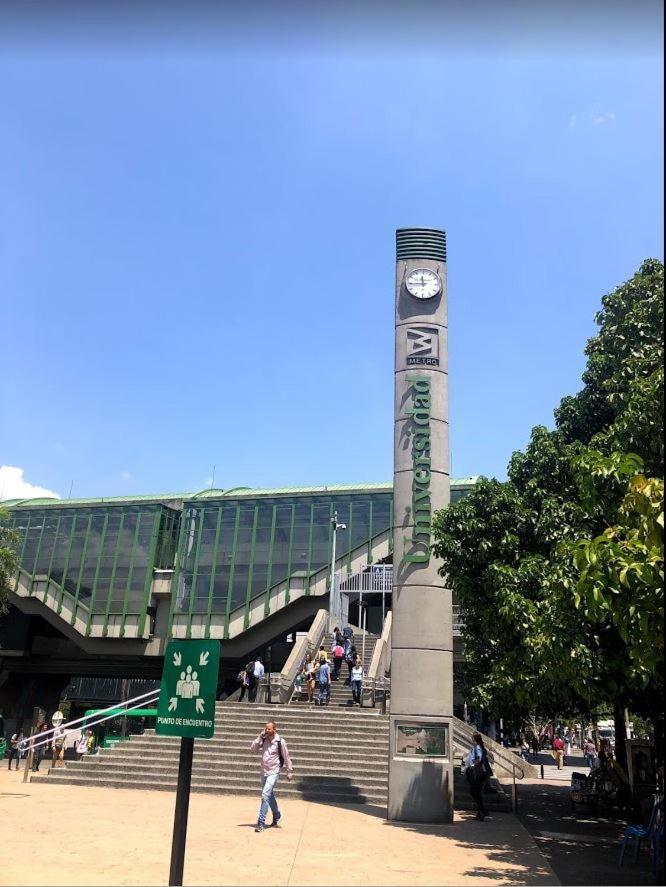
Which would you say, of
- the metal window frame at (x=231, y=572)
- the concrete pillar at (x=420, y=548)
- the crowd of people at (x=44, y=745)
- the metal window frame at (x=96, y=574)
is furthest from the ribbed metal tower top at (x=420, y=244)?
the metal window frame at (x=96, y=574)

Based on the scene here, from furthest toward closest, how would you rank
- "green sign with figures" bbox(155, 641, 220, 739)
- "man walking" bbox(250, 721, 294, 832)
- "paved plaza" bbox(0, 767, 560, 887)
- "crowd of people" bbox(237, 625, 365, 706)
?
Result: "crowd of people" bbox(237, 625, 365, 706) < "man walking" bbox(250, 721, 294, 832) < "paved plaza" bbox(0, 767, 560, 887) < "green sign with figures" bbox(155, 641, 220, 739)

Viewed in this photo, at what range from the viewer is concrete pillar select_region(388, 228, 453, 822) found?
1260 centimetres

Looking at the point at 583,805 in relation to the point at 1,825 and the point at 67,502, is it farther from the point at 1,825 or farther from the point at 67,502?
the point at 67,502

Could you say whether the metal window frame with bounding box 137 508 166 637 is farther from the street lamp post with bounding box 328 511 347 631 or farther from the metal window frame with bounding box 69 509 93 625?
the street lamp post with bounding box 328 511 347 631

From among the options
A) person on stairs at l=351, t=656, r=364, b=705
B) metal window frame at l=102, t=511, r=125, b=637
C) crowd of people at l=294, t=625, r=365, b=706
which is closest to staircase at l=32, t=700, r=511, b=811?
crowd of people at l=294, t=625, r=365, b=706

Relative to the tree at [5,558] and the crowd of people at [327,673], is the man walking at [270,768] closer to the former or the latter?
the crowd of people at [327,673]

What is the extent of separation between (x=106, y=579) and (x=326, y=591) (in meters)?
11.1

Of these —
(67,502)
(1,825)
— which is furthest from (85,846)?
(67,502)

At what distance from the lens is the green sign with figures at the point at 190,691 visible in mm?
6207

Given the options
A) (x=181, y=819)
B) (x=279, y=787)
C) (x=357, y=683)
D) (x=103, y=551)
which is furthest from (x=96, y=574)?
(x=181, y=819)

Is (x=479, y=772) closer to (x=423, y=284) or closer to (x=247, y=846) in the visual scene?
(x=247, y=846)

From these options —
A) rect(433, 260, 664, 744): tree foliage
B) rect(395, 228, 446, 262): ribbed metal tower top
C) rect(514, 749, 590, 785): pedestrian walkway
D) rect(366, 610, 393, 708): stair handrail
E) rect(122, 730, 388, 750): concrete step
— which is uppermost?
rect(395, 228, 446, 262): ribbed metal tower top

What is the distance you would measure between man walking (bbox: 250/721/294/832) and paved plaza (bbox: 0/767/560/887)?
0.87 ft

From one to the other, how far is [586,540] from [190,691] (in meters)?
4.51
